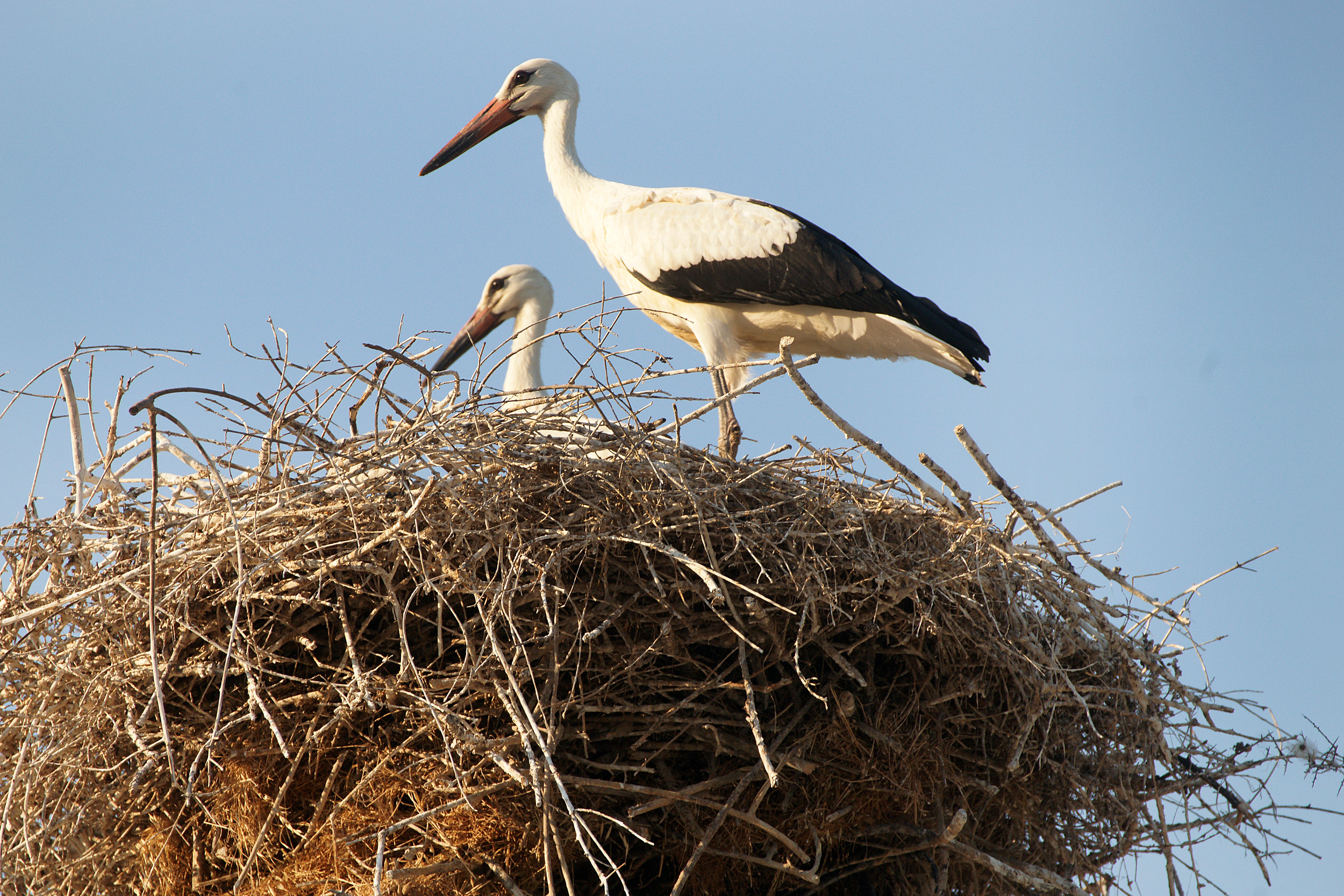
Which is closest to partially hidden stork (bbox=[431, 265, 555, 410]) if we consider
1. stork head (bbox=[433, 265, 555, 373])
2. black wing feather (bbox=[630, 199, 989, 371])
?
stork head (bbox=[433, 265, 555, 373])

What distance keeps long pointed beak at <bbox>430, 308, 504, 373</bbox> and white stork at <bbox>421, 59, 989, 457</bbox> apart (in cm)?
86

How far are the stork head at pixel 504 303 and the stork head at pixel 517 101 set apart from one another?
66 centimetres

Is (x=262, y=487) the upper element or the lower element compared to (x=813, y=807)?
upper

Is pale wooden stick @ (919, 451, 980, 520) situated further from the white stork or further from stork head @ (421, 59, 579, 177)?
stork head @ (421, 59, 579, 177)

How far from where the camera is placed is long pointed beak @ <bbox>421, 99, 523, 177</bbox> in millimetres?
6426

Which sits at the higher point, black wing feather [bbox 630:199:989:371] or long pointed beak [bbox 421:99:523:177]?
long pointed beak [bbox 421:99:523:177]

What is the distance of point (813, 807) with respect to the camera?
10.8ft

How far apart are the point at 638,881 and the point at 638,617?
2.50 feet

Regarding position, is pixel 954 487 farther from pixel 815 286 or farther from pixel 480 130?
pixel 480 130

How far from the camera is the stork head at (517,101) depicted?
250 inches

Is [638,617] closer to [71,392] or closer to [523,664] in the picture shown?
[523,664]

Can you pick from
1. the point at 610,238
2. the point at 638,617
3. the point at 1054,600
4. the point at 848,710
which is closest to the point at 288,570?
the point at 638,617

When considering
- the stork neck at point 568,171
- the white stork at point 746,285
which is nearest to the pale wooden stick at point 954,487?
the white stork at point 746,285

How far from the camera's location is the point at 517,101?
638 centimetres
